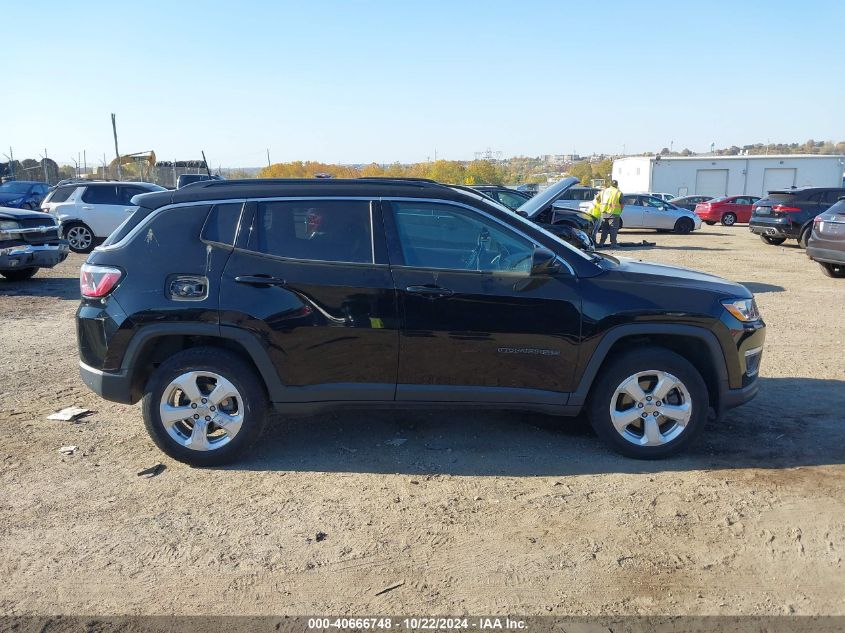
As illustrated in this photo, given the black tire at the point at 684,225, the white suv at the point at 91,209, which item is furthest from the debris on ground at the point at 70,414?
the black tire at the point at 684,225

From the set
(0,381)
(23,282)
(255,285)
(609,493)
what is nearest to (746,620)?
(609,493)

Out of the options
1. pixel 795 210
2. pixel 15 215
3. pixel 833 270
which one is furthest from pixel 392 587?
pixel 795 210

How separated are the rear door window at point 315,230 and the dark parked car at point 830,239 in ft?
36.3

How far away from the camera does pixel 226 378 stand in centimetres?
464

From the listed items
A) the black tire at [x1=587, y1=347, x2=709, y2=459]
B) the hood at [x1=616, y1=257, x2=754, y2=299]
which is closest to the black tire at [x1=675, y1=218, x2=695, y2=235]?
the hood at [x1=616, y1=257, x2=754, y2=299]

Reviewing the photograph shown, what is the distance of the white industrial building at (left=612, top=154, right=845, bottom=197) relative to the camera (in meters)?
44.6

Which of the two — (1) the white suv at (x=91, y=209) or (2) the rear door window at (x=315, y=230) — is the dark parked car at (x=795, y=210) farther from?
(2) the rear door window at (x=315, y=230)

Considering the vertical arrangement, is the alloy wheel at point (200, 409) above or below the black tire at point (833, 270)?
above

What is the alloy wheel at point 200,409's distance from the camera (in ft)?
15.3

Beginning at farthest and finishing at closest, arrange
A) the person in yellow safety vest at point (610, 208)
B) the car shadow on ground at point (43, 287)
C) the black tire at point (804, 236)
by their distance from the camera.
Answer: the black tire at point (804, 236)
the person in yellow safety vest at point (610, 208)
the car shadow on ground at point (43, 287)

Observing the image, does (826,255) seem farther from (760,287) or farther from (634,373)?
(634,373)

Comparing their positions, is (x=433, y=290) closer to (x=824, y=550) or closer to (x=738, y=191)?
(x=824, y=550)

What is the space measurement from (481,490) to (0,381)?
4.92 m

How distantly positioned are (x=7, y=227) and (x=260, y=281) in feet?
30.2
